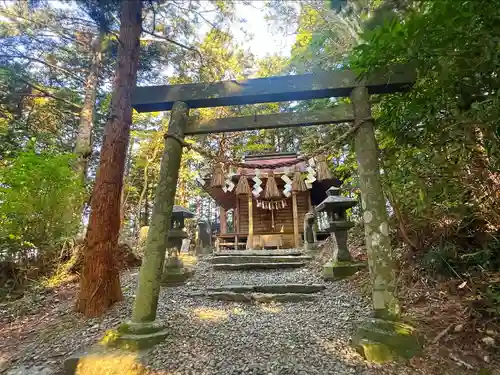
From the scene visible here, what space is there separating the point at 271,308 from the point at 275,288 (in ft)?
2.15

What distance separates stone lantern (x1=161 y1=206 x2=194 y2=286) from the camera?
552 centimetres

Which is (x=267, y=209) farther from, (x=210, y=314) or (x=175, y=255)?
(x=210, y=314)

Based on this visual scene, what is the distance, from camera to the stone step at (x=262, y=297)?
4.40m

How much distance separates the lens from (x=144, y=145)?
1252 cm

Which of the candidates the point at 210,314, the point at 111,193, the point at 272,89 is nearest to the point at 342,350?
the point at 210,314

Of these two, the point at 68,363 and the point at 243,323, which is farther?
the point at 243,323

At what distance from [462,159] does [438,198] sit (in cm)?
55

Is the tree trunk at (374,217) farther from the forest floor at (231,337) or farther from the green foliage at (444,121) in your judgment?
the forest floor at (231,337)

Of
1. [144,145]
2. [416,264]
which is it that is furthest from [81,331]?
[144,145]

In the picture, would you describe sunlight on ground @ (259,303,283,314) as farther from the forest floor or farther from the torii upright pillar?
the torii upright pillar

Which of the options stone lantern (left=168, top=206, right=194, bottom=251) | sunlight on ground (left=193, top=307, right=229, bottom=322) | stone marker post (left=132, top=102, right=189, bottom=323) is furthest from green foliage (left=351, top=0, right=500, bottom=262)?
stone lantern (left=168, top=206, right=194, bottom=251)

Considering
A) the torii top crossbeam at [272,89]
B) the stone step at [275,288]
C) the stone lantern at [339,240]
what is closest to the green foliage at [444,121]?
the torii top crossbeam at [272,89]

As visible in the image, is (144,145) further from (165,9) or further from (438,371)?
(438,371)

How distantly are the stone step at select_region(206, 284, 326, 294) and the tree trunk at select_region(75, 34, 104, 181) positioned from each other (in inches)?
185
